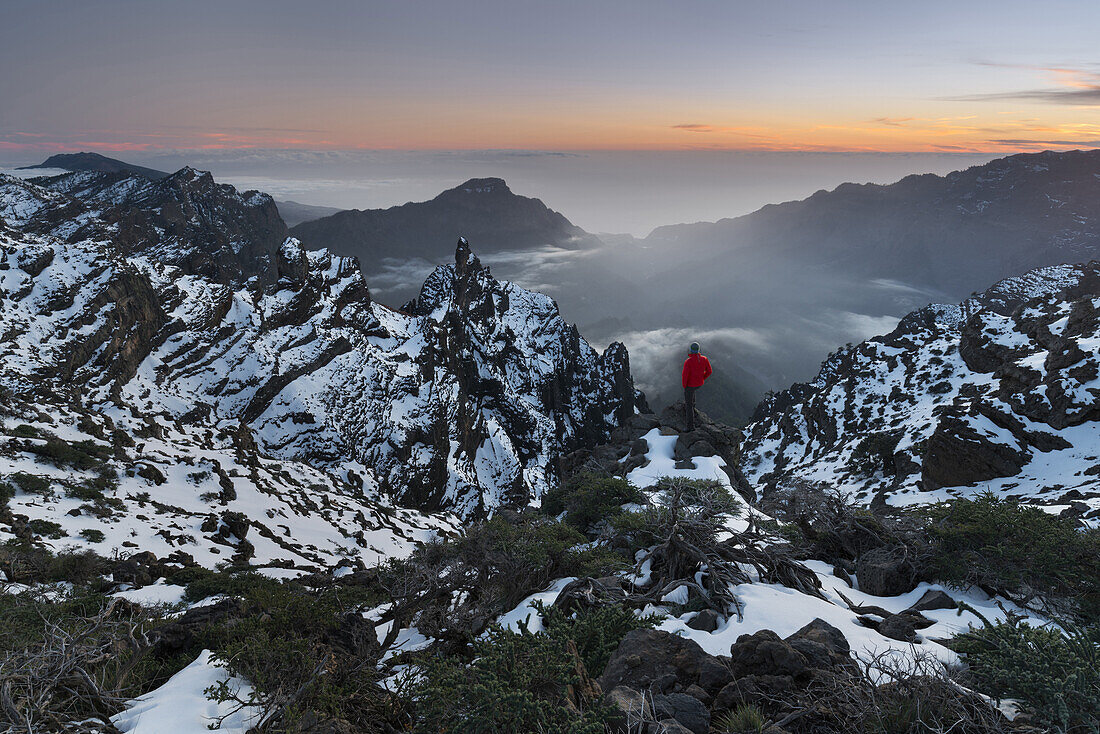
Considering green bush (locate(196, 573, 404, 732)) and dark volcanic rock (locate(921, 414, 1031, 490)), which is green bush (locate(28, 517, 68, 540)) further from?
dark volcanic rock (locate(921, 414, 1031, 490))

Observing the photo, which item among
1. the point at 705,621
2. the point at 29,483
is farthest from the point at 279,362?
the point at 705,621

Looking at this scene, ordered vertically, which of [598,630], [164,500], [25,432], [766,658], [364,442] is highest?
[766,658]

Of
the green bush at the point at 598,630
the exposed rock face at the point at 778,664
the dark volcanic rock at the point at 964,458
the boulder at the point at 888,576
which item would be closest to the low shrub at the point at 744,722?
the exposed rock face at the point at 778,664

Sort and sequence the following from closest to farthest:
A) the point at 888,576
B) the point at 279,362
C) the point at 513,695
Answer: the point at 513,695 → the point at 888,576 → the point at 279,362

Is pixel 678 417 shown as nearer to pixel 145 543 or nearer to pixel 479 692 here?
pixel 479 692

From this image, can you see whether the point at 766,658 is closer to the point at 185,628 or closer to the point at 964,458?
the point at 185,628

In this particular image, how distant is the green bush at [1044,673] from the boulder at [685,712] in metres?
2.34

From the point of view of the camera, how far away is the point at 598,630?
18.0ft

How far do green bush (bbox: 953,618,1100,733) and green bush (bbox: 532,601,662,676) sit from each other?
114 inches

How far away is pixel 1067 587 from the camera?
6762 millimetres

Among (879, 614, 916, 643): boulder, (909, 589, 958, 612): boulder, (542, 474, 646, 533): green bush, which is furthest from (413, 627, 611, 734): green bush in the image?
(542, 474, 646, 533): green bush

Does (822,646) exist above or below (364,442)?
above

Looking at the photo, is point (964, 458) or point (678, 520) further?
point (964, 458)

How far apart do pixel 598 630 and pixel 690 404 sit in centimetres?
1606
